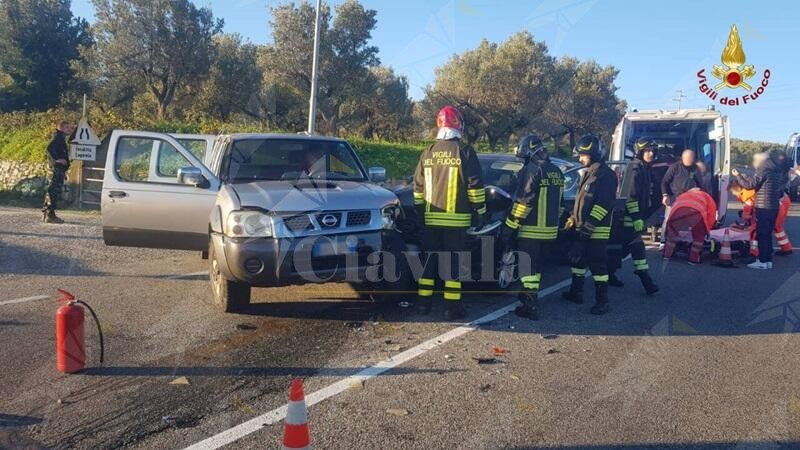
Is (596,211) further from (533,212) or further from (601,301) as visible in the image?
(601,301)

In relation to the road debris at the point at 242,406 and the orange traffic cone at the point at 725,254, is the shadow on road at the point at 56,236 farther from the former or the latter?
the orange traffic cone at the point at 725,254

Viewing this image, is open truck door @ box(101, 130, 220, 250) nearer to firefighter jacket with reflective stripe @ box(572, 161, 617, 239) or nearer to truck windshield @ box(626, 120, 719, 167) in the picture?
firefighter jacket with reflective stripe @ box(572, 161, 617, 239)

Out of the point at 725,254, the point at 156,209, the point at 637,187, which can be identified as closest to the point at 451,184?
the point at 156,209

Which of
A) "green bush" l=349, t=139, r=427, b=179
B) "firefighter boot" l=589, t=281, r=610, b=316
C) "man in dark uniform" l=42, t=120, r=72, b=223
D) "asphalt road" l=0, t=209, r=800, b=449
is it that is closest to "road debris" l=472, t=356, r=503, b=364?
"asphalt road" l=0, t=209, r=800, b=449

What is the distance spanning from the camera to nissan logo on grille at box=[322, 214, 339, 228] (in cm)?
565

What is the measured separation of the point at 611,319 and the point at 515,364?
1.95 metres

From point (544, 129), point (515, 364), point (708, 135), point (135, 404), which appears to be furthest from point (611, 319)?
point (544, 129)

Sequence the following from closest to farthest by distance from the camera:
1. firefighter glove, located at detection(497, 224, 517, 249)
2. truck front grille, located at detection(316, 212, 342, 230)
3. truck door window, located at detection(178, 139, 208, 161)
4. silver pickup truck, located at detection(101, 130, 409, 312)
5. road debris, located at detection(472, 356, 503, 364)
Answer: road debris, located at detection(472, 356, 503, 364) < silver pickup truck, located at detection(101, 130, 409, 312) < truck front grille, located at detection(316, 212, 342, 230) < firefighter glove, located at detection(497, 224, 517, 249) < truck door window, located at detection(178, 139, 208, 161)

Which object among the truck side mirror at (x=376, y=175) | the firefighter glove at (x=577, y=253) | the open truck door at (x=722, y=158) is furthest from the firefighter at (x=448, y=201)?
the open truck door at (x=722, y=158)

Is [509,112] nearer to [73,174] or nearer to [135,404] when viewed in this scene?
[73,174]

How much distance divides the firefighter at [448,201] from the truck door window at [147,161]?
2.87 m

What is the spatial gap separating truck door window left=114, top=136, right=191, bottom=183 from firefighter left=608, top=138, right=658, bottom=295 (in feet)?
17.3

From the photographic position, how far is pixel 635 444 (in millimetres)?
3719

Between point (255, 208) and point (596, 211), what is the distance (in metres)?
3.57
